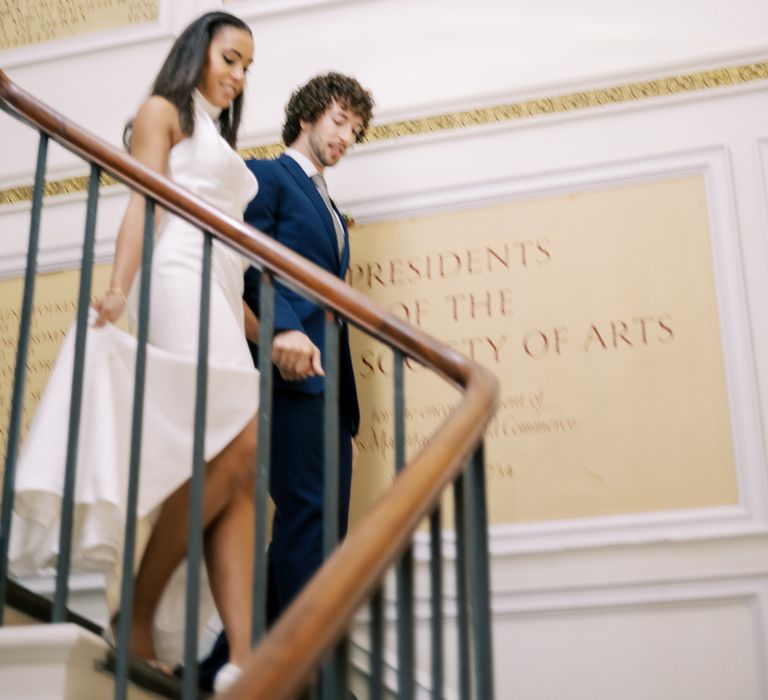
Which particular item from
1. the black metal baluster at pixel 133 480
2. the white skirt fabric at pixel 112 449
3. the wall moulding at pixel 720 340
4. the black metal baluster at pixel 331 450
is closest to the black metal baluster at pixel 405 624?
the black metal baluster at pixel 331 450

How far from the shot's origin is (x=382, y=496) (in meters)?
1.56

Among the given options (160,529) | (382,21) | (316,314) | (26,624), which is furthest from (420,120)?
(26,624)

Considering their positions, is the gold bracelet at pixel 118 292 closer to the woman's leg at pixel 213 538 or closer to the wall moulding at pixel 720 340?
the woman's leg at pixel 213 538

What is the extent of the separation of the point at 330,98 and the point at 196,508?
1846 millimetres

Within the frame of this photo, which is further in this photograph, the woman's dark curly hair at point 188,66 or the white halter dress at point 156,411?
the woman's dark curly hair at point 188,66

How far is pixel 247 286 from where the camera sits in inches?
134

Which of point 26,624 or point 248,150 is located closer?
point 26,624

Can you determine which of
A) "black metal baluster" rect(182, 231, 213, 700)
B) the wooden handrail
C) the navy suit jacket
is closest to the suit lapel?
the navy suit jacket

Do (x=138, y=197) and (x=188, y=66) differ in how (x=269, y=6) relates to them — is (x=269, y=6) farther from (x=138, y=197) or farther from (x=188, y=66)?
Result: (x=138, y=197)

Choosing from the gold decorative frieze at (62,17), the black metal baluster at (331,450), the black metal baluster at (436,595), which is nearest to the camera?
the black metal baluster at (436,595)

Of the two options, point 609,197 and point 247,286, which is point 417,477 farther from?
point 609,197

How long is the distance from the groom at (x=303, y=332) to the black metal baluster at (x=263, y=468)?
727 millimetres

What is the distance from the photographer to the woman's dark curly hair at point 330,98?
3734 millimetres

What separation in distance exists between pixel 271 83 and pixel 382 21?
1.48ft
